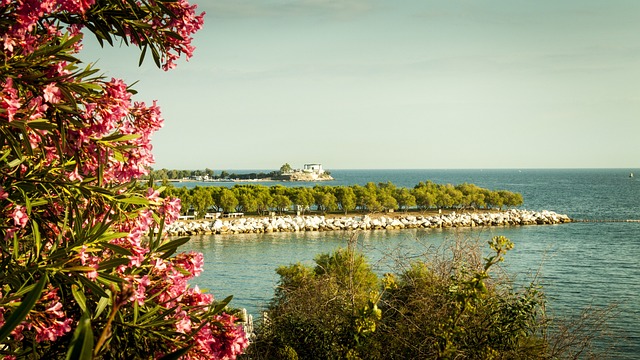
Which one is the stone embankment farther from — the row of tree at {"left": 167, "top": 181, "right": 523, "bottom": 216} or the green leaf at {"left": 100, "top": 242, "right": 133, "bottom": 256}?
the green leaf at {"left": 100, "top": 242, "right": 133, "bottom": 256}

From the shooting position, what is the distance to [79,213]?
2672 millimetres

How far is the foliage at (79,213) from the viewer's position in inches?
100

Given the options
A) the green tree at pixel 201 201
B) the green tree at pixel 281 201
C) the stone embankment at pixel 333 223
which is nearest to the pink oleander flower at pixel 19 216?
the stone embankment at pixel 333 223

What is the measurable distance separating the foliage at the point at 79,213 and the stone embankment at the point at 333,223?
41.7 metres

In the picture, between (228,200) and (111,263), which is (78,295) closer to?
(111,263)

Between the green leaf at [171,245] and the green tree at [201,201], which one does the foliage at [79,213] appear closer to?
the green leaf at [171,245]

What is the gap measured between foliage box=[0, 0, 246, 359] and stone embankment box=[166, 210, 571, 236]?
41.7 metres

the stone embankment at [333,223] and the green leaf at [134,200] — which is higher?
the green leaf at [134,200]

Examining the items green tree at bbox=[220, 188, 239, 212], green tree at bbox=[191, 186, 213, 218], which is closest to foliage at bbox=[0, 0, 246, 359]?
green tree at bbox=[191, 186, 213, 218]

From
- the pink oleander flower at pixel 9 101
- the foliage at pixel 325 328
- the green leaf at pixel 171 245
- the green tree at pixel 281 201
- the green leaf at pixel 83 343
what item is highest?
the pink oleander flower at pixel 9 101

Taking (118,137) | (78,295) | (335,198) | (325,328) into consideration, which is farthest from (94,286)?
(335,198)

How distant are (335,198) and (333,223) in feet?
34.3

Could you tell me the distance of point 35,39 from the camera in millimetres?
2805

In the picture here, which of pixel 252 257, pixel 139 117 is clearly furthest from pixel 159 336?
pixel 252 257
